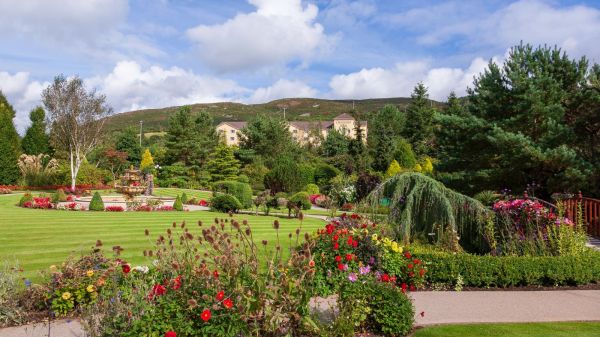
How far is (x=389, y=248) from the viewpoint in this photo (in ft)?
23.9

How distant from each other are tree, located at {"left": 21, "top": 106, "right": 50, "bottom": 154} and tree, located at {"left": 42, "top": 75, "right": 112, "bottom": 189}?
533cm

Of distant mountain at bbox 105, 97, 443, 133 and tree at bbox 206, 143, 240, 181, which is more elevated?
distant mountain at bbox 105, 97, 443, 133

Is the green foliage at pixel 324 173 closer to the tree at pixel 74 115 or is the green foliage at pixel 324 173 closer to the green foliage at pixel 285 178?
the green foliage at pixel 285 178

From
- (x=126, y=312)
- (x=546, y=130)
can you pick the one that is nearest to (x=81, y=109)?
(x=546, y=130)

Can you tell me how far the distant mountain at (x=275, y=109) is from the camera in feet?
370

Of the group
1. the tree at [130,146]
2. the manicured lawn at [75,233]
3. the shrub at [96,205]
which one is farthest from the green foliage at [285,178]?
the tree at [130,146]

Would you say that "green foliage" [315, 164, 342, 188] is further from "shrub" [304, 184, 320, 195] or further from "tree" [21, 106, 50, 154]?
"tree" [21, 106, 50, 154]

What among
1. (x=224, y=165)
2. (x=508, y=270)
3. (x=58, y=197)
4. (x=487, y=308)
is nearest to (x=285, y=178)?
(x=224, y=165)

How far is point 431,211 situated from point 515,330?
12.6 ft

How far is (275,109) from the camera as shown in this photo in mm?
136375

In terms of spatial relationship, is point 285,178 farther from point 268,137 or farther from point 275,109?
point 275,109

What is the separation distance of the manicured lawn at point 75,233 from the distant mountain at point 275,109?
89.4m

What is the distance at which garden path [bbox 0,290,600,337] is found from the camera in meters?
5.17

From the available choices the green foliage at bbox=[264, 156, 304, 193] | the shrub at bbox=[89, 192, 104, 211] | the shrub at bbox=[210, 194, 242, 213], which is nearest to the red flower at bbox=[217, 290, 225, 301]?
the shrub at bbox=[210, 194, 242, 213]
